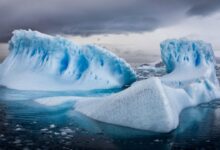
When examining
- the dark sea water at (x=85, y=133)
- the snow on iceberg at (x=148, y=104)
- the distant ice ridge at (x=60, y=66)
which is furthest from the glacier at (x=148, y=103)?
the distant ice ridge at (x=60, y=66)

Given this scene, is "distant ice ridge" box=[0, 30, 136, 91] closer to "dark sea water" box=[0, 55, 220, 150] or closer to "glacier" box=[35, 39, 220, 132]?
"glacier" box=[35, 39, 220, 132]

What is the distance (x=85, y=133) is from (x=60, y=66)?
1161 centimetres

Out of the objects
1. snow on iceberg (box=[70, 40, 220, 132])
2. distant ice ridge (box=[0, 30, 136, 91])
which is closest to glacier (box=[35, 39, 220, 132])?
snow on iceberg (box=[70, 40, 220, 132])

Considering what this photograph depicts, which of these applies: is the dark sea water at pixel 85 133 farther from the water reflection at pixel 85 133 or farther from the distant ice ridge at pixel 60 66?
the distant ice ridge at pixel 60 66

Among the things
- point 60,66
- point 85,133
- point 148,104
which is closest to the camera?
point 85,133

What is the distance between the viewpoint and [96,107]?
1081cm

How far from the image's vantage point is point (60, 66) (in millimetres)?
19656

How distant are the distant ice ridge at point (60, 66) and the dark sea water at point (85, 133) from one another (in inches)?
286

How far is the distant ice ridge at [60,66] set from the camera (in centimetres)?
1916

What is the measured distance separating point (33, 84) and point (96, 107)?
8.78 meters

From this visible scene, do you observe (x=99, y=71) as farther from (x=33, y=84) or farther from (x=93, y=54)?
(x=33, y=84)

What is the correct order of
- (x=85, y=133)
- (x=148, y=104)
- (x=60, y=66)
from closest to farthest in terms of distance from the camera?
(x=85, y=133) → (x=148, y=104) → (x=60, y=66)

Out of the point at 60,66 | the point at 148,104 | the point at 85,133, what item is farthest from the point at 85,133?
the point at 60,66

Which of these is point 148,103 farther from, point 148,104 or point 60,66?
point 60,66
